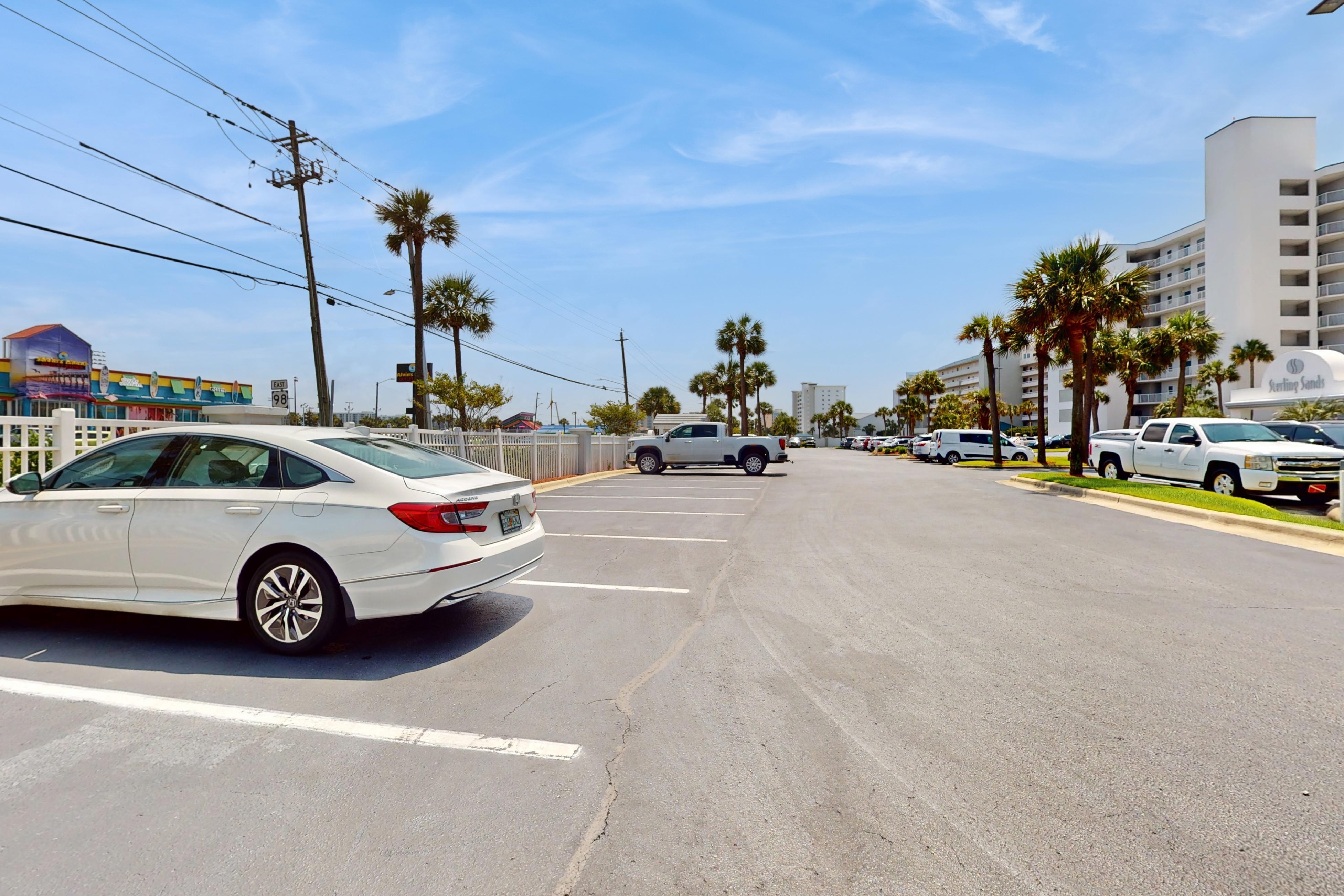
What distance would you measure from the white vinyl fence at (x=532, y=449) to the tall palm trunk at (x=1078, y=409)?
1560cm

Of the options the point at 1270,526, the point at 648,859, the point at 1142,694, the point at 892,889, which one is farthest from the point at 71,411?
the point at 1270,526

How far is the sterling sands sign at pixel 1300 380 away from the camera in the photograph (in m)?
34.1

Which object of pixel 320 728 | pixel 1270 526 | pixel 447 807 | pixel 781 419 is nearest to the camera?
pixel 447 807

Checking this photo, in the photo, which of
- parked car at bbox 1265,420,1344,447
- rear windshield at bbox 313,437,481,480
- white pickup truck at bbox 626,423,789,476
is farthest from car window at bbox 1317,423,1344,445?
rear windshield at bbox 313,437,481,480

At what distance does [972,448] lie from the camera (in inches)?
1506

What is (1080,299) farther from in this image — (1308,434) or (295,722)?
(295,722)

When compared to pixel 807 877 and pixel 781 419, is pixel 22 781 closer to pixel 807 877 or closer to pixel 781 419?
pixel 807 877

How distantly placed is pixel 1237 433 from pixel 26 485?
1930 centimetres

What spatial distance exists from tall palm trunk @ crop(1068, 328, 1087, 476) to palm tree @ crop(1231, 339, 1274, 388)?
43.5 meters

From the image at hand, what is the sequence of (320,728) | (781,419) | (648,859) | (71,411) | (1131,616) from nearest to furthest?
1. (648,859)
2. (320,728)
3. (1131,616)
4. (71,411)
5. (781,419)

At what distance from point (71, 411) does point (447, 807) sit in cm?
917

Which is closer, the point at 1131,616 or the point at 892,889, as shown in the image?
the point at 892,889

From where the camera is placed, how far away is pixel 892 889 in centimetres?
226

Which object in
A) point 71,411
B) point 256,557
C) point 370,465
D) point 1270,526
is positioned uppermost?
point 71,411
